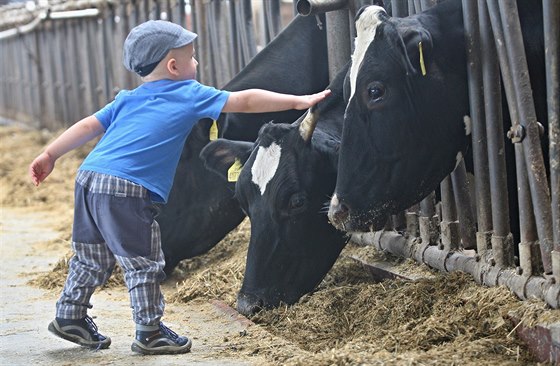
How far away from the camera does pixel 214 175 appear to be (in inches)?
275

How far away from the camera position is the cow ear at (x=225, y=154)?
6.02m

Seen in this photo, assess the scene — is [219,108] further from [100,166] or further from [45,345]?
[45,345]

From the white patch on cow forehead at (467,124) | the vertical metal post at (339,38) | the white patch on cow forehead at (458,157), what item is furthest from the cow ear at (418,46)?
the vertical metal post at (339,38)

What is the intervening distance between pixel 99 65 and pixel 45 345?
33.7 feet

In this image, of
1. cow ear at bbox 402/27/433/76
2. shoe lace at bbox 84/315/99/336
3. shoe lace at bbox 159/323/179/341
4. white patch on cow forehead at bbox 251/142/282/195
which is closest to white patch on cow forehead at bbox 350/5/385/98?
cow ear at bbox 402/27/433/76

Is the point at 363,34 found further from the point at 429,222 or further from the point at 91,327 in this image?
the point at 91,327

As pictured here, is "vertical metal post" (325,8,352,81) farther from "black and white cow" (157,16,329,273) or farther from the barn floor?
the barn floor

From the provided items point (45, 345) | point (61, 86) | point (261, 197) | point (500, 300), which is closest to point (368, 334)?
point (500, 300)

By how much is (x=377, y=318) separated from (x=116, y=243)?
3.89ft

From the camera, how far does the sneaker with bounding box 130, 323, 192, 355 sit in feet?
15.4

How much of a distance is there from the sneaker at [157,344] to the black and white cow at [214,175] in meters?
2.24

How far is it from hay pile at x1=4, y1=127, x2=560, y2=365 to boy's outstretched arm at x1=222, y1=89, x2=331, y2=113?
0.97m

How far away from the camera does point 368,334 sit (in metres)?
4.68

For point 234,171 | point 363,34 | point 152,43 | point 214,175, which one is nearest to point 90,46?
point 214,175
